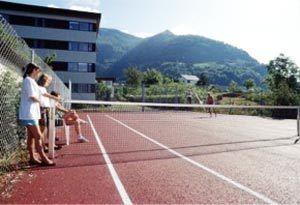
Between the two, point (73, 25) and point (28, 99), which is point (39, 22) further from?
point (28, 99)

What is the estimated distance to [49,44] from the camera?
198ft

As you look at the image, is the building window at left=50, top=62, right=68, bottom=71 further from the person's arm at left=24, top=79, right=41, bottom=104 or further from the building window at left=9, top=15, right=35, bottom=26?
the person's arm at left=24, top=79, right=41, bottom=104

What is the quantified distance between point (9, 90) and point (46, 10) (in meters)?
52.0

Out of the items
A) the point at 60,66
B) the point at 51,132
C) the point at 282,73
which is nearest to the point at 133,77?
the point at 60,66

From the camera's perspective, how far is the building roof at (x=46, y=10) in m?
57.6

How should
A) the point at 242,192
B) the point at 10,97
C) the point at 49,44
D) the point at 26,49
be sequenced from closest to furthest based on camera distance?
the point at 242,192 < the point at 10,97 < the point at 26,49 < the point at 49,44

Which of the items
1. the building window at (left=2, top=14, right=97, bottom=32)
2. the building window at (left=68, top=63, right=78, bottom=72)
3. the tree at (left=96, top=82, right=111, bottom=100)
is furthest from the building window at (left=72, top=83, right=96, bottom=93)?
the building window at (left=2, top=14, right=97, bottom=32)

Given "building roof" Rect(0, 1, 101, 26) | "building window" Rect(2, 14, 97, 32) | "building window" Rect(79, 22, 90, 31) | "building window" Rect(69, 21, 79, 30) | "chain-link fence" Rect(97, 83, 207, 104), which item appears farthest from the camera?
"building window" Rect(79, 22, 90, 31)

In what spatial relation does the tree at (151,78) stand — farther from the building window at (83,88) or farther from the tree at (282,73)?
the tree at (282,73)

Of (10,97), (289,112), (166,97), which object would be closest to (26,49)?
(10,97)

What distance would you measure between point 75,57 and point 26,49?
163 ft

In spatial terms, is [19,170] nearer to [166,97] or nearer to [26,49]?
[26,49]

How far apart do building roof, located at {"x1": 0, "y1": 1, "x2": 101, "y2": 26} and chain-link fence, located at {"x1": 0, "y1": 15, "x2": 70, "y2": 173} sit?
49.2 meters

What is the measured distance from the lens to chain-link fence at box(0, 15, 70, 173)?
356 inches
